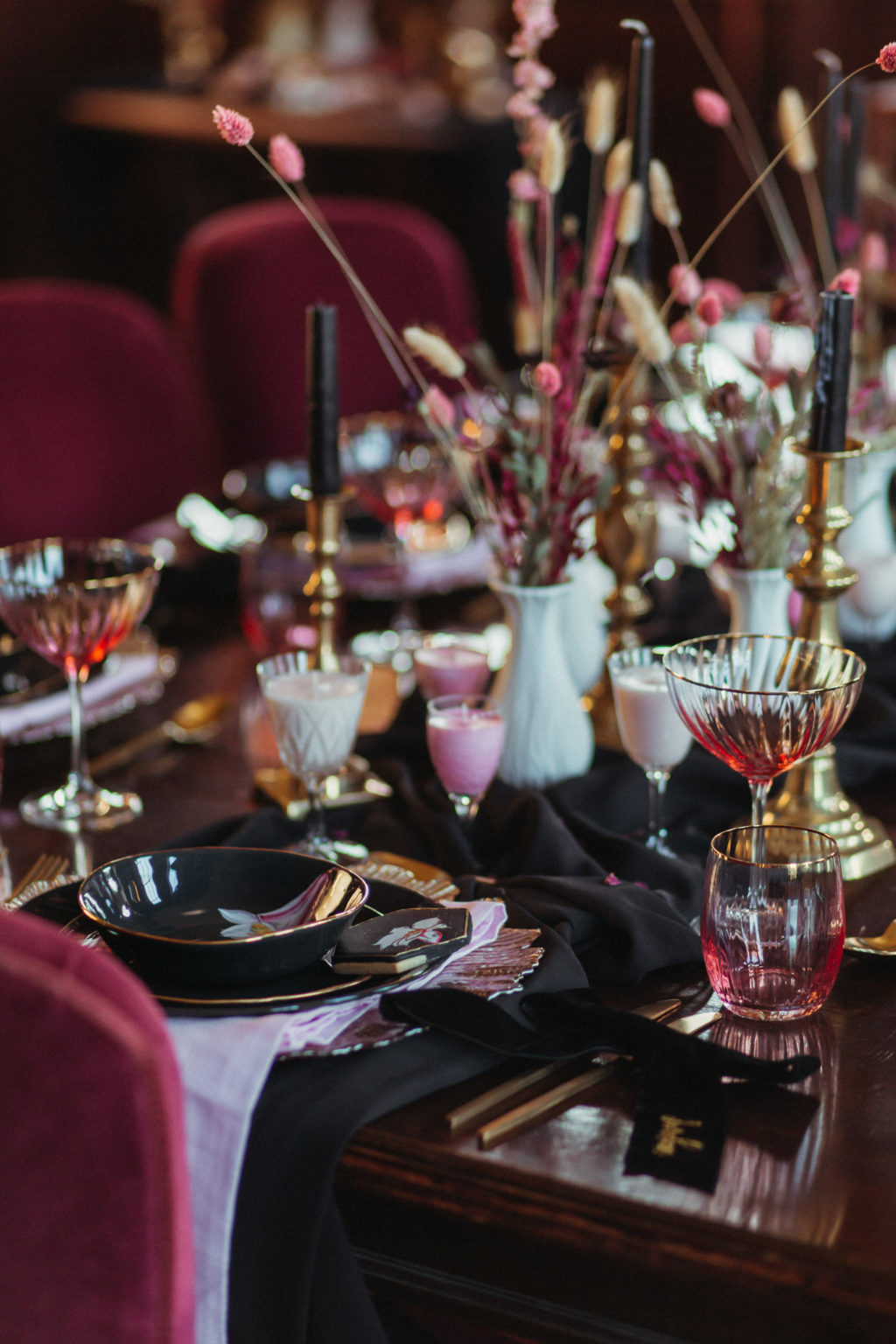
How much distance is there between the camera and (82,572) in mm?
1293

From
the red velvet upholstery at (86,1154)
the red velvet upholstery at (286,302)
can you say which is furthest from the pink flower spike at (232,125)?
the red velvet upholstery at (286,302)

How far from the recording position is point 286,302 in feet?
8.63

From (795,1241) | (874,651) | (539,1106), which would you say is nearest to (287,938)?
(539,1106)

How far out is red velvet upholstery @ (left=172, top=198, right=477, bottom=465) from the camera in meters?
2.57

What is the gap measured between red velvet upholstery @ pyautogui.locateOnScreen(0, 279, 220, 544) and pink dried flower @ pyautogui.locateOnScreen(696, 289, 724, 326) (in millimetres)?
1366

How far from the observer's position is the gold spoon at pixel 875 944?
3.07 ft

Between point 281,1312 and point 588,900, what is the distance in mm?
305

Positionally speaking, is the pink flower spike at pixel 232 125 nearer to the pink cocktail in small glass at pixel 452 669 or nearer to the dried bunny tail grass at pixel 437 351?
the dried bunny tail grass at pixel 437 351

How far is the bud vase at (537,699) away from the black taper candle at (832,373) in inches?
9.4

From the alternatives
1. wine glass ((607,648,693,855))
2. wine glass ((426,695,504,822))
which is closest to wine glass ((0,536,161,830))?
wine glass ((426,695,504,822))

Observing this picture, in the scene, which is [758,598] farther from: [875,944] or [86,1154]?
[86,1154]

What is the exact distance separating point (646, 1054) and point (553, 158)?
66 centimetres

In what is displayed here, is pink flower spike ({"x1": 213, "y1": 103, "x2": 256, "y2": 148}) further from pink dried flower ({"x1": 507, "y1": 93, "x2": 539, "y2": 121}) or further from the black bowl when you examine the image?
the black bowl

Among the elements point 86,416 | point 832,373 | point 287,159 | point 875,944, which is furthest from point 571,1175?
point 86,416
